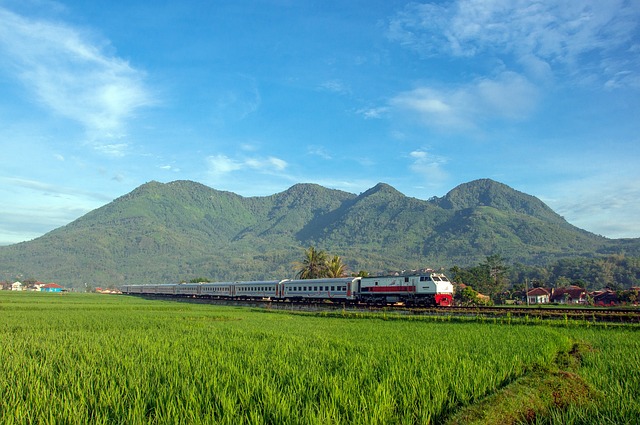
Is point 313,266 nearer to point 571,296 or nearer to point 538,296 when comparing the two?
point 538,296

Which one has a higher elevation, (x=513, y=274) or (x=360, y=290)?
(x=513, y=274)

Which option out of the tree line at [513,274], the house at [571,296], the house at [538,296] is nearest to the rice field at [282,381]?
the tree line at [513,274]

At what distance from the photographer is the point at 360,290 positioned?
43.9 metres

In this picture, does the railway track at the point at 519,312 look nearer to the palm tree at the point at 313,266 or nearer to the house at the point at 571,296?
the palm tree at the point at 313,266

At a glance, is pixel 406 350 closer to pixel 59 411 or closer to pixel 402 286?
pixel 59 411

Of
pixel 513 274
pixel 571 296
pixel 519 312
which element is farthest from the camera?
pixel 513 274

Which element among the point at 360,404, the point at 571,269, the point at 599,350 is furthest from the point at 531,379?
the point at 571,269

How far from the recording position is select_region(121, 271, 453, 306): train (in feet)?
124

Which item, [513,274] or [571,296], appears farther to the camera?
[513,274]

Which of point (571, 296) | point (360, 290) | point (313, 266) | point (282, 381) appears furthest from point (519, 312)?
point (571, 296)

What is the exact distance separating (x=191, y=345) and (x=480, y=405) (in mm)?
8037

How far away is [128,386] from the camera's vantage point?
731 cm

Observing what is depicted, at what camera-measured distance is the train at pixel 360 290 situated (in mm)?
37938

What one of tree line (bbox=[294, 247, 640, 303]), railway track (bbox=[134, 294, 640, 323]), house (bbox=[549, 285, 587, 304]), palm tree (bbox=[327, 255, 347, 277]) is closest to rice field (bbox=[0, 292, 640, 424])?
railway track (bbox=[134, 294, 640, 323])
